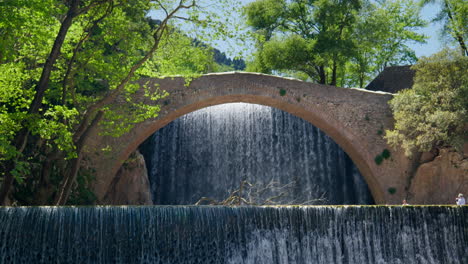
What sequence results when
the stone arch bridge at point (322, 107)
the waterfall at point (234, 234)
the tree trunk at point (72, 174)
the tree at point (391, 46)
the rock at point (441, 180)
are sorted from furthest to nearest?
the tree at point (391, 46) → the stone arch bridge at point (322, 107) → the rock at point (441, 180) → the tree trunk at point (72, 174) → the waterfall at point (234, 234)

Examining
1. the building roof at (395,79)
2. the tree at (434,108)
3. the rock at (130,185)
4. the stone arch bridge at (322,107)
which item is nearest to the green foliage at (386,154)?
the stone arch bridge at (322,107)

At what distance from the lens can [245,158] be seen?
20750mm

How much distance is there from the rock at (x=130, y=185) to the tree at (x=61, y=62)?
3.96 metres

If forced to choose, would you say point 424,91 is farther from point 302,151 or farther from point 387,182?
point 302,151

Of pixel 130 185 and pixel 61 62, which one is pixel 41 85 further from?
pixel 130 185

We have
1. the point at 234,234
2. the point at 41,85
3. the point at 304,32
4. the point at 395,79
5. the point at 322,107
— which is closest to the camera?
the point at 41,85

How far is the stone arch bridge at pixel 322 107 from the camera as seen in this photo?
677 inches

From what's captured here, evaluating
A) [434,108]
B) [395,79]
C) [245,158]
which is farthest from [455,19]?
[245,158]

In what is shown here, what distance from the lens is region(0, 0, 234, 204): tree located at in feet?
34.8

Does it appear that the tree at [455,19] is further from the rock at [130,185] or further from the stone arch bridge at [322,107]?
the rock at [130,185]

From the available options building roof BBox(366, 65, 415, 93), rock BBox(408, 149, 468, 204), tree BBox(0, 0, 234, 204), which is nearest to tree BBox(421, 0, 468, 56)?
building roof BBox(366, 65, 415, 93)

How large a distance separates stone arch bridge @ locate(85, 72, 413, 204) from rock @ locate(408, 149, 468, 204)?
0.39 m

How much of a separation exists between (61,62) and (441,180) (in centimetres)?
1088

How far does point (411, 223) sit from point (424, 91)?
6400 mm
